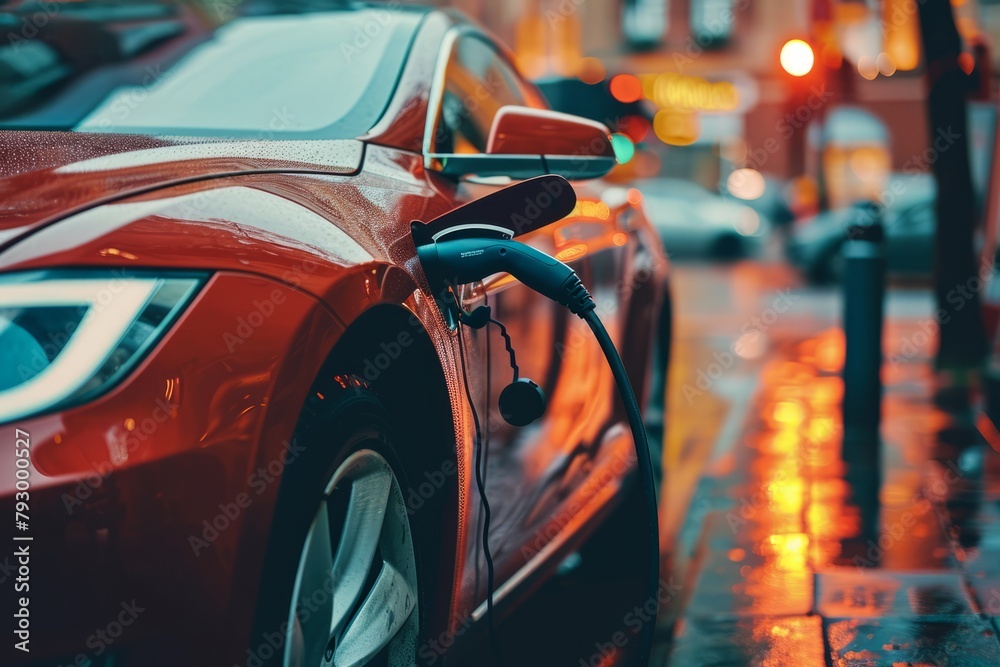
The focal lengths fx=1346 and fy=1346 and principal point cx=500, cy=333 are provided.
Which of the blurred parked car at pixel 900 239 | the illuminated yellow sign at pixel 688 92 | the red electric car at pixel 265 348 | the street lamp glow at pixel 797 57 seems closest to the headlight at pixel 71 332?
the red electric car at pixel 265 348

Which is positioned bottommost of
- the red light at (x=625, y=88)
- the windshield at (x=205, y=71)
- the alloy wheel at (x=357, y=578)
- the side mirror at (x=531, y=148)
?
the red light at (x=625, y=88)

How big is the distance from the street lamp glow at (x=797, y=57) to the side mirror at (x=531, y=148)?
13.4 meters

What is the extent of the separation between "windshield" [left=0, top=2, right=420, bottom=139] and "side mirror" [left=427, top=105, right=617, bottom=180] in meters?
0.24

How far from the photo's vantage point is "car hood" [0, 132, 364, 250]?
1.88m

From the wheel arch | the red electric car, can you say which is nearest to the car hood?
the red electric car

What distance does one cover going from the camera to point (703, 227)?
24.6 meters

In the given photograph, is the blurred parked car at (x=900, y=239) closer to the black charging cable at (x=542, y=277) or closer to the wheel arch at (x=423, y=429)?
the black charging cable at (x=542, y=277)

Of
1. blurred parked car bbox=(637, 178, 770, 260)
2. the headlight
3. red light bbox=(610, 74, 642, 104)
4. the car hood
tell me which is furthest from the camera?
blurred parked car bbox=(637, 178, 770, 260)

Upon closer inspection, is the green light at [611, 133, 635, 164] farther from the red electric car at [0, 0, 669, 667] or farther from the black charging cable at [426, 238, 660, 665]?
the black charging cable at [426, 238, 660, 665]

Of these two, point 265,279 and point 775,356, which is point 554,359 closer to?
point 265,279

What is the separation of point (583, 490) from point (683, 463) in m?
2.72

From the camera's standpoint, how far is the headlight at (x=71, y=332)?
168 centimetres

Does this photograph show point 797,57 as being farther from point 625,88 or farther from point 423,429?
point 423,429

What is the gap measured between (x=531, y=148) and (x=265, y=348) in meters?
1.24
